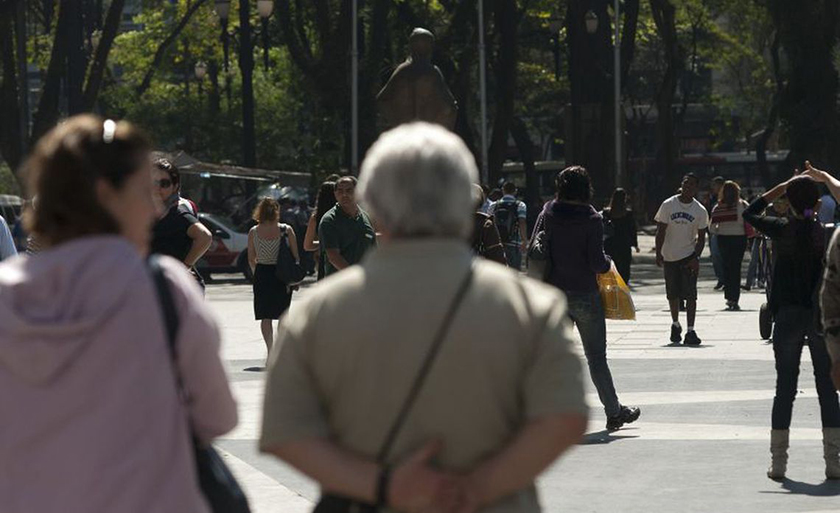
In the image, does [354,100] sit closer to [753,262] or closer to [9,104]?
[9,104]

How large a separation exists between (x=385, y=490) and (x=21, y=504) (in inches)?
27.9

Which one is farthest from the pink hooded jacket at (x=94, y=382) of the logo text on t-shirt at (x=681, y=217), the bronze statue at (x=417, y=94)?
the bronze statue at (x=417, y=94)

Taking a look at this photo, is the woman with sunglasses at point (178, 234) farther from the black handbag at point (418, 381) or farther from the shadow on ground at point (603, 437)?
the black handbag at point (418, 381)

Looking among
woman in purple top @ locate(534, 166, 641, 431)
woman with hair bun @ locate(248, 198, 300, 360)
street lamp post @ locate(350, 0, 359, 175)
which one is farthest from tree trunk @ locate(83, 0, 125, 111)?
woman in purple top @ locate(534, 166, 641, 431)

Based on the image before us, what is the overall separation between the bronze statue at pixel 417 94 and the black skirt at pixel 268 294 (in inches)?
267

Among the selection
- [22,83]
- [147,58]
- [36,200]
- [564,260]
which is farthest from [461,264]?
[147,58]

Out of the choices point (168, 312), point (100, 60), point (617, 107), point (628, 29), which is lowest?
point (617, 107)

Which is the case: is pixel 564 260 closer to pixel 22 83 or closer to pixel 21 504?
pixel 21 504

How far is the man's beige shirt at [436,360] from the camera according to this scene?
3.65m

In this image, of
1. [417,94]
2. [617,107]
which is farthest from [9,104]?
[617,107]

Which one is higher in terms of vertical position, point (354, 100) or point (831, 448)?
point (354, 100)

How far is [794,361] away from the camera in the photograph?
9.68 metres

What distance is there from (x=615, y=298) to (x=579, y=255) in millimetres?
2579

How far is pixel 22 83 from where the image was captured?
41906mm
